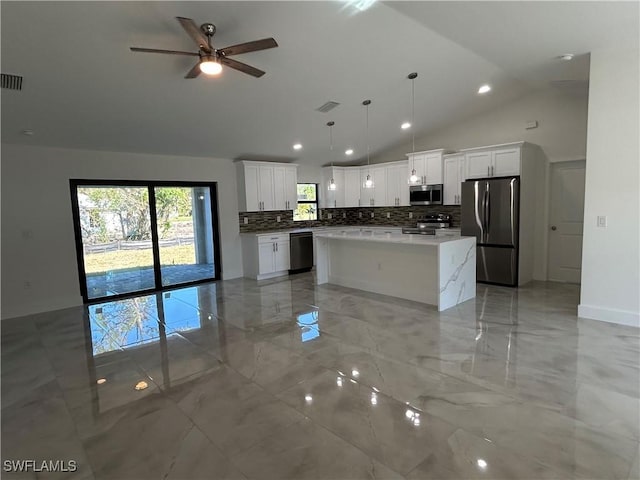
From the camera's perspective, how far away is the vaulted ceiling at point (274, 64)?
3.14m

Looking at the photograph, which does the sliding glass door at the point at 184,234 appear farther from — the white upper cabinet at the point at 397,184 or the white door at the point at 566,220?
the white door at the point at 566,220

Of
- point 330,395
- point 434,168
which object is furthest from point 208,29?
point 434,168

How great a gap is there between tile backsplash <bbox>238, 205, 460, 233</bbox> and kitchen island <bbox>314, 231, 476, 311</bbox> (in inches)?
74.0

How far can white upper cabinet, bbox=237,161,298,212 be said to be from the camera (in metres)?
7.02

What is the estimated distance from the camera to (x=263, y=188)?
7234mm

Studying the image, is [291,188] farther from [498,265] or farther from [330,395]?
[330,395]

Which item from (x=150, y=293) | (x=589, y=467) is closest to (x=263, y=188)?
(x=150, y=293)

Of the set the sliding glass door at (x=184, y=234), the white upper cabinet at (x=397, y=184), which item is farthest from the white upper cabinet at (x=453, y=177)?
the sliding glass door at (x=184, y=234)

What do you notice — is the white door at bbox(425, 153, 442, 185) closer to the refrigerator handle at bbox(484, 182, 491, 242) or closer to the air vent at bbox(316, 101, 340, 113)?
the refrigerator handle at bbox(484, 182, 491, 242)

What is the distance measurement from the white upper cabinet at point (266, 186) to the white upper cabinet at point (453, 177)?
3129 mm

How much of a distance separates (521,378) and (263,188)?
223 inches

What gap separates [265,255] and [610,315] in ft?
17.5

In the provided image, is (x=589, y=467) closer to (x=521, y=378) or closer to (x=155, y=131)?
(x=521, y=378)

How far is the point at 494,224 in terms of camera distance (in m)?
5.84
